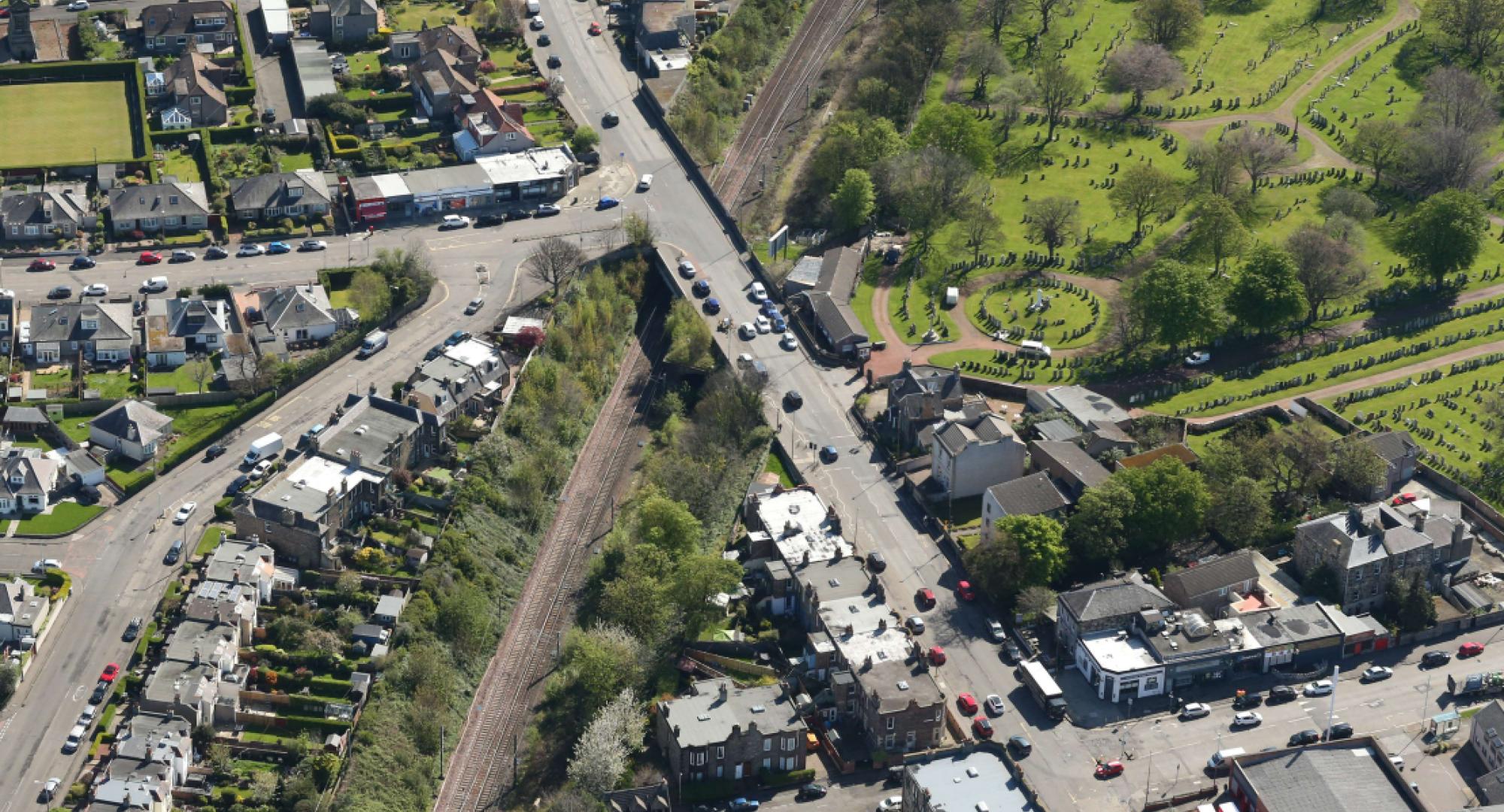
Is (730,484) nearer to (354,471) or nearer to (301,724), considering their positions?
(354,471)

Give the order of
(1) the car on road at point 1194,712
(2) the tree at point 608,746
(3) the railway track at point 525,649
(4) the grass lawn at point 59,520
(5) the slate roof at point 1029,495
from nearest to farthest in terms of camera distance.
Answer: (2) the tree at point 608,746 → (3) the railway track at point 525,649 → (1) the car on road at point 1194,712 → (4) the grass lawn at point 59,520 → (5) the slate roof at point 1029,495

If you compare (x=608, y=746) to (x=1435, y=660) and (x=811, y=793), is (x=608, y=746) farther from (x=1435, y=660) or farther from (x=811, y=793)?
(x=1435, y=660)

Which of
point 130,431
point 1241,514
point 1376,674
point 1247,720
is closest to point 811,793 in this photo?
point 1247,720

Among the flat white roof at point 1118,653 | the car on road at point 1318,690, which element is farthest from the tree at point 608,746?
the car on road at point 1318,690

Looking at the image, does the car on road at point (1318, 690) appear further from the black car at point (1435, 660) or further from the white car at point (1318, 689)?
the black car at point (1435, 660)

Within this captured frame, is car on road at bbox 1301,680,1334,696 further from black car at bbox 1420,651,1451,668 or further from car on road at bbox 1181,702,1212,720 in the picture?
black car at bbox 1420,651,1451,668

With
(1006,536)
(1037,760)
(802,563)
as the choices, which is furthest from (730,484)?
(1037,760)
